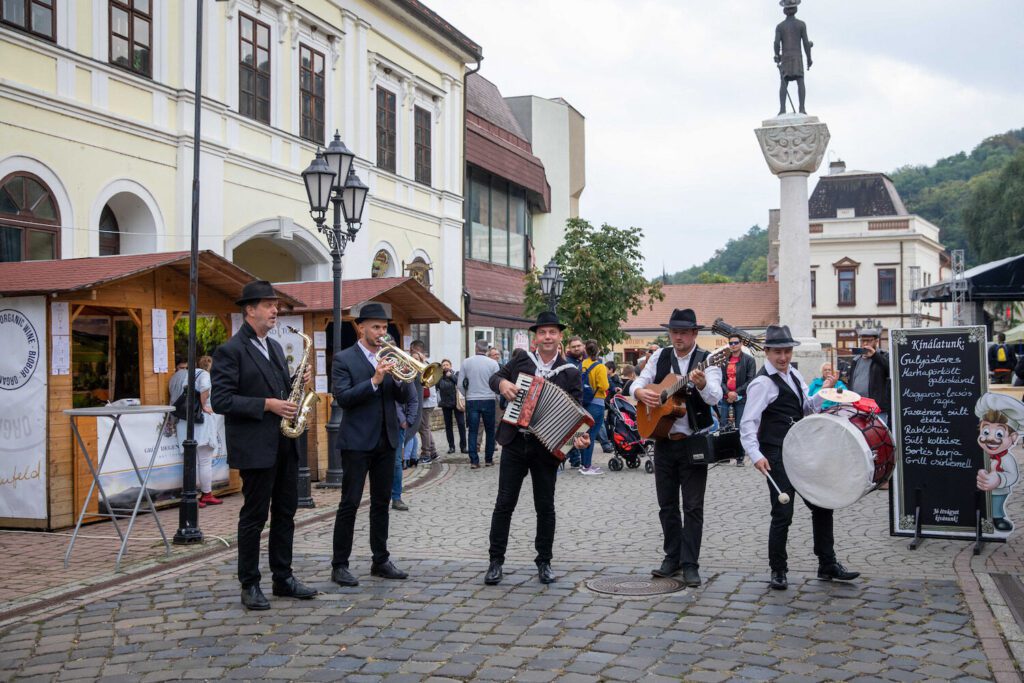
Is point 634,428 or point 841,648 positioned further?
point 634,428

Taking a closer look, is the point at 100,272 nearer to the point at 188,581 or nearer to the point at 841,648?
the point at 188,581

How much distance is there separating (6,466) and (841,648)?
26.6 ft

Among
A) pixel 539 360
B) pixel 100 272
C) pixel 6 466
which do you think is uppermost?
pixel 100 272

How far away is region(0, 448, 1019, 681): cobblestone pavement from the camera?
521 centimetres

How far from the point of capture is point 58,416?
981 cm

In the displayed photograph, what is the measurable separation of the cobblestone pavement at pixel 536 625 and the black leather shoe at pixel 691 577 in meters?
0.14

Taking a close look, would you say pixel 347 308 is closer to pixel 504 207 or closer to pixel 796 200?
pixel 796 200

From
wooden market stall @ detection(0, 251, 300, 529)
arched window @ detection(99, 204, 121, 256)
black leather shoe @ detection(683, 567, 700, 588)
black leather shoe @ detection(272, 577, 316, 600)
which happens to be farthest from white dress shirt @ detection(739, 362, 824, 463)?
arched window @ detection(99, 204, 121, 256)

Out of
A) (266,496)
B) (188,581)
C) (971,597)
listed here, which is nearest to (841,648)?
(971,597)

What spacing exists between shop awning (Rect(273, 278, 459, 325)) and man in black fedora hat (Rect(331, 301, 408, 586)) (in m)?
5.91

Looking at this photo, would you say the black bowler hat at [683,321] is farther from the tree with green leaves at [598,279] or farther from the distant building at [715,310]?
the distant building at [715,310]

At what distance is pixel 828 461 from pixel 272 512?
3.86 m

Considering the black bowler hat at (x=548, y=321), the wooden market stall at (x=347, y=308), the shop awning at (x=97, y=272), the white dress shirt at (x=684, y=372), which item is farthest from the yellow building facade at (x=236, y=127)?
the white dress shirt at (x=684, y=372)

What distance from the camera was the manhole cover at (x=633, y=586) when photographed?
685cm
